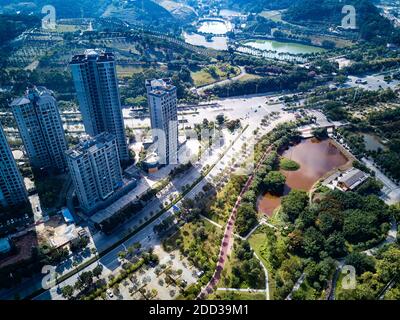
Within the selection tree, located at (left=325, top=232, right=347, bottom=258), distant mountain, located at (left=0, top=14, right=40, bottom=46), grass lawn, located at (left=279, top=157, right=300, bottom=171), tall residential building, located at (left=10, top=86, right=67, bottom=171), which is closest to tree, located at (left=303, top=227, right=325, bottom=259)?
tree, located at (left=325, top=232, right=347, bottom=258)

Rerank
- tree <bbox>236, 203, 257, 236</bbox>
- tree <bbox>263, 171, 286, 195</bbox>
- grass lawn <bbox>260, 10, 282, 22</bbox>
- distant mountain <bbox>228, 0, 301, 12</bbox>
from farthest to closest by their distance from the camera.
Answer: distant mountain <bbox>228, 0, 301, 12</bbox> → grass lawn <bbox>260, 10, 282, 22</bbox> → tree <bbox>263, 171, 286, 195</bbox> → tree <bbox>236, 203, 257, 236</bbox>

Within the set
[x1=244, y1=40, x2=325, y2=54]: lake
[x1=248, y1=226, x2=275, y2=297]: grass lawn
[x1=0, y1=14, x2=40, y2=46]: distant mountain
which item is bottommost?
[x1=248, y1=226, x2=275, y2=297]: grass lawn

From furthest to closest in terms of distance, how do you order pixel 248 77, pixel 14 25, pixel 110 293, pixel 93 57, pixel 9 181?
pixel 14 25, pixel 248 77, pixel 93 57, pixel 9 181, pixel 110 293

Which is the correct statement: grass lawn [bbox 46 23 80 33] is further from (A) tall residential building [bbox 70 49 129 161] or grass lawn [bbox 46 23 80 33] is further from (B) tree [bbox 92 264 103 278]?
(B) tree [bbox 92 264 103 278]

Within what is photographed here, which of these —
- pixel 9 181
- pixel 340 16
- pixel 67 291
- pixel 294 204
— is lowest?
pixel 67 291

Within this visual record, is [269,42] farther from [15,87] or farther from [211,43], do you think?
[15,87]

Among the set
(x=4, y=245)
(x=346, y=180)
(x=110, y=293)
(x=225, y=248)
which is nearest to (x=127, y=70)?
(x=4, y=245)

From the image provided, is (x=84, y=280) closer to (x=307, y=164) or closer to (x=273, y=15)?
(x=307, y=164)

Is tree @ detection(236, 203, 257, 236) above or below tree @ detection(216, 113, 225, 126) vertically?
below
